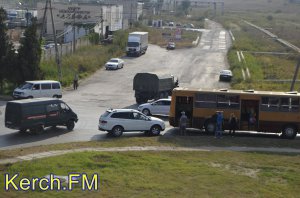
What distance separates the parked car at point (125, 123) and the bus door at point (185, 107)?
1676 mm

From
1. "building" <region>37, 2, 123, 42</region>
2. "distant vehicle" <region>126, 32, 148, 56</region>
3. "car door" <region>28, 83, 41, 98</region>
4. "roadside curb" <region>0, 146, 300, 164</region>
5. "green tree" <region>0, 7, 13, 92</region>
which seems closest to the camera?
"roadside curb" <region>0, 146, 300, 164</region>

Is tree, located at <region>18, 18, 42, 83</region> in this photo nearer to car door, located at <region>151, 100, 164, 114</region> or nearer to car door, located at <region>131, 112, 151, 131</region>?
car door, located at <region>151, 100, 164, 114</region>

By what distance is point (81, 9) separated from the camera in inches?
3263

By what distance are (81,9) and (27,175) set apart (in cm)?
6682

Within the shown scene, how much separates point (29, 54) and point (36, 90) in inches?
178

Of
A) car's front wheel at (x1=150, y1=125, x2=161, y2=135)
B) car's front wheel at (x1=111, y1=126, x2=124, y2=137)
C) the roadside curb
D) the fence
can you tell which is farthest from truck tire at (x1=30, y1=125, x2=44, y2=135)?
the fence

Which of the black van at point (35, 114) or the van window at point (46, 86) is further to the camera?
the van window at point (46, 86)

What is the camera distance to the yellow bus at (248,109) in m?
28.5

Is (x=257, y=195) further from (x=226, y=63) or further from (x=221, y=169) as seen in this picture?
(x=226, y=63)

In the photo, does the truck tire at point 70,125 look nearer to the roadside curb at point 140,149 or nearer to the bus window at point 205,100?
the roadside curb at point 140,149

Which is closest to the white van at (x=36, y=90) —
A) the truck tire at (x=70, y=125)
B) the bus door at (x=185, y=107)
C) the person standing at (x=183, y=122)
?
the truck tire at (x=70, y=125)

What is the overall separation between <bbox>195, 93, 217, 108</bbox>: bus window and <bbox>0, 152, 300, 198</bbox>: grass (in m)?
5.66

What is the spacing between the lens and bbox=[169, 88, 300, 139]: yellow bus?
28531mm

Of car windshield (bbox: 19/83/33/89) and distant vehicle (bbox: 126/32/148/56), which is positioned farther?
distant vehicle (bbox: 126/32/148/56)
